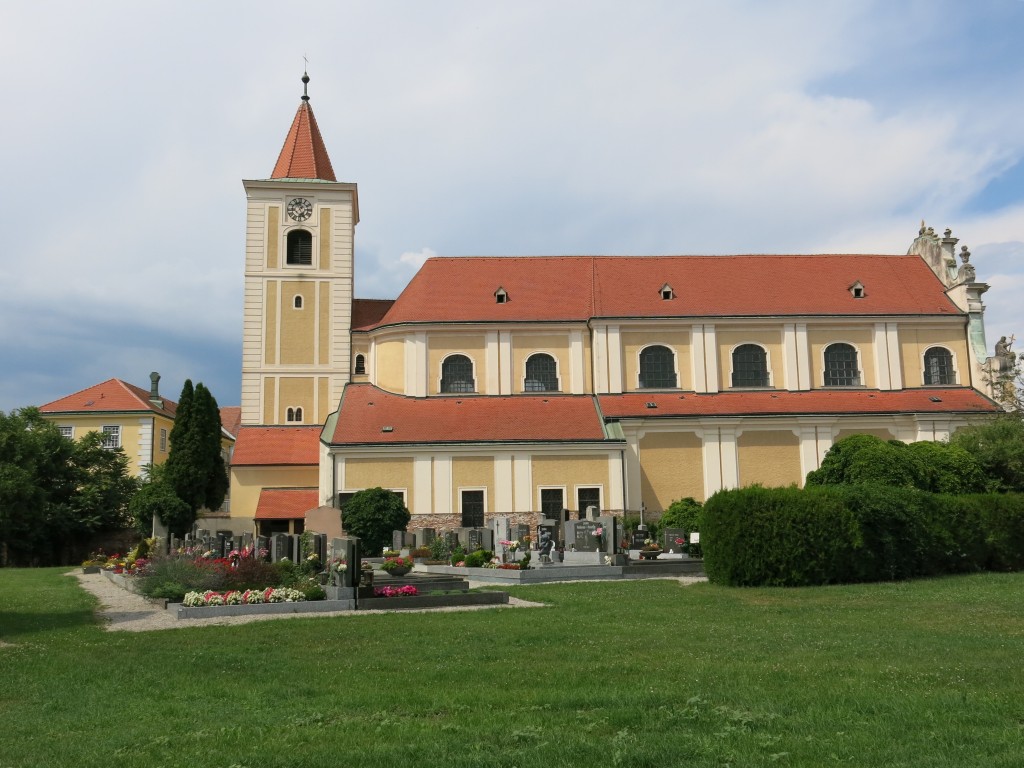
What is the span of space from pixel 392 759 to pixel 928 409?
3458 cm

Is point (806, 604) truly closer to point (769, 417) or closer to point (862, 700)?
point (862, 700)

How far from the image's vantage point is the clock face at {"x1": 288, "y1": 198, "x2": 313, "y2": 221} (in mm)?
41156

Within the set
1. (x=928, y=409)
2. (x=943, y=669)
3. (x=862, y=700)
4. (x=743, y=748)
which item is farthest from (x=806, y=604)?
(x=928, y=409)

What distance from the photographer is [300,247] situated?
41.0m

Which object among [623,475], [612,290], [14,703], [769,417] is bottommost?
[14,703]

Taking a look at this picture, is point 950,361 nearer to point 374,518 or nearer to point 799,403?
point 799,403

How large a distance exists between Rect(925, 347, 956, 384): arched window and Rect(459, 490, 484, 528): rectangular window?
20.0 meters

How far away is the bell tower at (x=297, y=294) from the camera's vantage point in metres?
39.5

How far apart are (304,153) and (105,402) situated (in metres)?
19.1

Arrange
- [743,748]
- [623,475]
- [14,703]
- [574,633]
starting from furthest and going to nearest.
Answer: [623,475] → [574,633] → [14,703] → [743,748]

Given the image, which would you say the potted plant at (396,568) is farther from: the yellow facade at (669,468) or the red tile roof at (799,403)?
the yellow facade at (669,468)

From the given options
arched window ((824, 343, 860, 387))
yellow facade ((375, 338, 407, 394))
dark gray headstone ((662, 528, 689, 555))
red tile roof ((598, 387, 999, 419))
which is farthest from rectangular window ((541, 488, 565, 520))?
arched window ((824, 343, 860, 387))

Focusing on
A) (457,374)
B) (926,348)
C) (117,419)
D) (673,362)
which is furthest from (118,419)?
(926,348)

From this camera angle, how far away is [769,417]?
35469 mm
